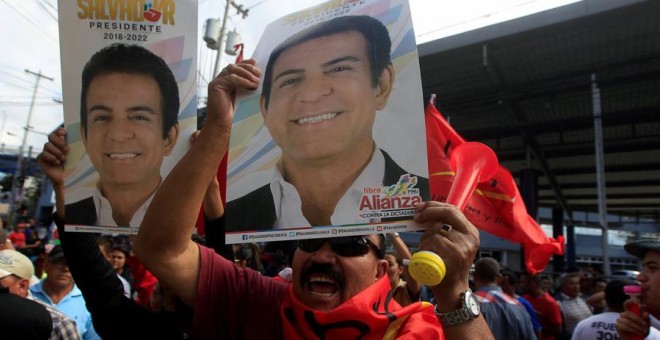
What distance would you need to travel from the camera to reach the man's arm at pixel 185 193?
4.95 ft

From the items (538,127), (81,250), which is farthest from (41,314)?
(538,127)

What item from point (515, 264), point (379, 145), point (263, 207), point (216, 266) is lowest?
point (515, 264)

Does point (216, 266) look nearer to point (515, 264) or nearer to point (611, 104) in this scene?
point (611, 104)

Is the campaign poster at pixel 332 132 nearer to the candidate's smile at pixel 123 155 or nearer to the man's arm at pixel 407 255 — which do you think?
the candidate's smile at pixel 123 155

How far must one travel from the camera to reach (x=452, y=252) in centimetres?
136

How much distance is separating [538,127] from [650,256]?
9590 mm

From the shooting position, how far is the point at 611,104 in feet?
33.7

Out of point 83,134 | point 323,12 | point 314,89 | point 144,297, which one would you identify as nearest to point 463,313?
point 314,89

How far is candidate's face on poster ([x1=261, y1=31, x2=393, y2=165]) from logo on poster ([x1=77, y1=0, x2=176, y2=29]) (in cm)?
61

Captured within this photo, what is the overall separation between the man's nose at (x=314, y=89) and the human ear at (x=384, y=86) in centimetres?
16

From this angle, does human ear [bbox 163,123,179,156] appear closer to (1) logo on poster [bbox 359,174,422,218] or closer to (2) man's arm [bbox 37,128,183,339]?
(2) man's arm [bbox 37,128,183,339]

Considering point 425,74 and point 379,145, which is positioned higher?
point 425,74

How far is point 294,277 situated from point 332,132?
70 centimetres

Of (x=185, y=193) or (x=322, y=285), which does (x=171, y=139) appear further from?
(x=322, y=285)
